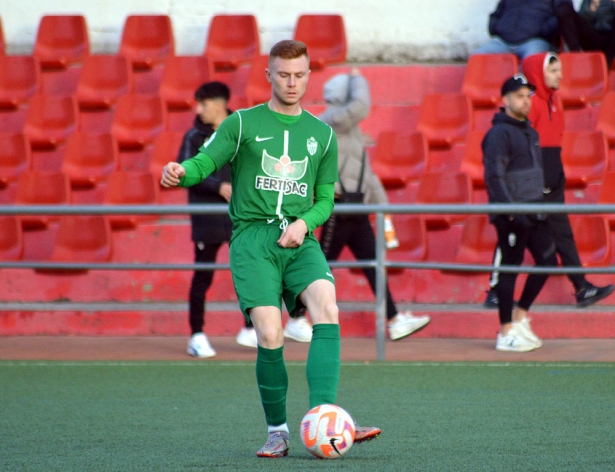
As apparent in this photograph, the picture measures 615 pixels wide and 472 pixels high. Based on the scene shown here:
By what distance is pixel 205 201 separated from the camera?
22.6ft

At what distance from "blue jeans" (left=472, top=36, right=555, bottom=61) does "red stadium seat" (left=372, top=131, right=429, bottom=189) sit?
151 cm

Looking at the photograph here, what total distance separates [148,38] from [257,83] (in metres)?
1.70

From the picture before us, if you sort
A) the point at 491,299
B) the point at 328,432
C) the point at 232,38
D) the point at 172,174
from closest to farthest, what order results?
the point at 328,432, the point at 172,174, the point at 491,299, the point at 232,38

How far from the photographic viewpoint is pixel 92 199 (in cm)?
941

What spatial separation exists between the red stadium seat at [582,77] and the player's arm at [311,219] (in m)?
5.89

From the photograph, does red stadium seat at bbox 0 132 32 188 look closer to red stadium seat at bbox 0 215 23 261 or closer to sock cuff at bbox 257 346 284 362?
red stadium seat at bbox 0 215 23 261

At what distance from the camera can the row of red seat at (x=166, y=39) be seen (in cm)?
1050

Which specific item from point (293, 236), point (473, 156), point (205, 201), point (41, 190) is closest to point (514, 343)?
point (205, 201)

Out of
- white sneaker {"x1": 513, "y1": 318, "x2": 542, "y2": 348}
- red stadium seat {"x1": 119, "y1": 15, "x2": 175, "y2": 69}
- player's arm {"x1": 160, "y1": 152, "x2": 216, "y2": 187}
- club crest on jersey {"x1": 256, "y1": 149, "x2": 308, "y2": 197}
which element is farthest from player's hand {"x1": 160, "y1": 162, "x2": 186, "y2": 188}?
red stadium seat {"x1": 119, "y1": 15, "x2": 175, "y2": 69}

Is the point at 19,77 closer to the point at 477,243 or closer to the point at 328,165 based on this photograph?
the point at 477,243

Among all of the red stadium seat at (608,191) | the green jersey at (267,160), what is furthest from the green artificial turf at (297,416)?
the red stadium seat at (608,191)

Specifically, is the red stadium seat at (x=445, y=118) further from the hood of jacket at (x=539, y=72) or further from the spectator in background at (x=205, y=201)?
the spectator in background at (x=205, y=201)

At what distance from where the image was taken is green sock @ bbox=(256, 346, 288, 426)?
3846mm

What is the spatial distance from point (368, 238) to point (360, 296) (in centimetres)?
109
